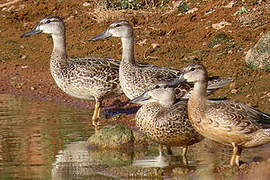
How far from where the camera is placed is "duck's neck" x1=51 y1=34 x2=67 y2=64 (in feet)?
42.4

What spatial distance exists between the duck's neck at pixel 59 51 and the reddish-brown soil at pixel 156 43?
1.21 m

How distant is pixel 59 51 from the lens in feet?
43.3

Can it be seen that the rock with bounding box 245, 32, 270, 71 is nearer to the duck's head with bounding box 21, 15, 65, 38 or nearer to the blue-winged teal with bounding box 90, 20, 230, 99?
the blue-winged teal with bounding box 90, 20, 230, 99

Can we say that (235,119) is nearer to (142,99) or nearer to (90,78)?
(142,99)

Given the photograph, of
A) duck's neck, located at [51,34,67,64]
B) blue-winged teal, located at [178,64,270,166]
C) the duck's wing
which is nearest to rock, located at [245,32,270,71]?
duck's neck, located at [51,34,67,64]

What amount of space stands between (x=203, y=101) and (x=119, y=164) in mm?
1483

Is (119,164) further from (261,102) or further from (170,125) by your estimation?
(261,102)

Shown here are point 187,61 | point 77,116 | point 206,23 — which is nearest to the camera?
point 77,116

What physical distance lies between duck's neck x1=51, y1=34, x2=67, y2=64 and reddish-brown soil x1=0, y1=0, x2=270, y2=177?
121cm

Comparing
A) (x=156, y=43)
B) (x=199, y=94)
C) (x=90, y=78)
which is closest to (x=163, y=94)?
(x=199, y=94)

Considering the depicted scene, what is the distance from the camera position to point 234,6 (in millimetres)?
17281

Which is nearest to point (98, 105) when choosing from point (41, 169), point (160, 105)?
point (160, 105)

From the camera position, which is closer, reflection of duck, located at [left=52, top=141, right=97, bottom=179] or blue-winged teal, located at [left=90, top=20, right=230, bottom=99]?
reflection of duck, located at [left=52, top=141, right=97, bottom=179]

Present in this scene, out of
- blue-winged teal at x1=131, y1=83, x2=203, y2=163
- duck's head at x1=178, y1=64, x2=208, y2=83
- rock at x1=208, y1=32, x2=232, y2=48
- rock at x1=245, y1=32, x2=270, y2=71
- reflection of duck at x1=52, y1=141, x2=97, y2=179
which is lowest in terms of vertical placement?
reflection of duck at x1=52, y1=141, x2=97, y2=179
